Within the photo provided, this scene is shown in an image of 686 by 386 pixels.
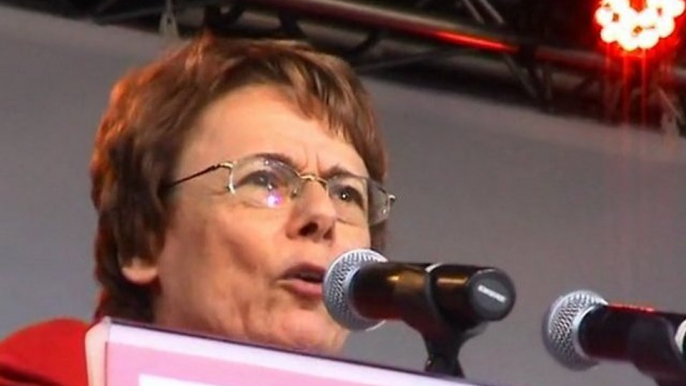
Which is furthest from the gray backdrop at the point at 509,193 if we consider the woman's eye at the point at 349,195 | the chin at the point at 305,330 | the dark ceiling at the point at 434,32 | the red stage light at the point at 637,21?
the chin at the point at 305,330

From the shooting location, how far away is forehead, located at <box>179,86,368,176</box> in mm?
1402

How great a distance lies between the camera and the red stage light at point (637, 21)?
11.4ft

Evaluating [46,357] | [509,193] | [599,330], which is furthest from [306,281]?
[509,193]

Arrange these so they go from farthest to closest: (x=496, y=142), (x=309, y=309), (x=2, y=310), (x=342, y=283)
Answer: (x=496, y=142) < (x=2, y=310) < (x=309, y=309) < (x=342, y=283)

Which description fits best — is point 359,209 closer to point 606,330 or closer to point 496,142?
point 606,330

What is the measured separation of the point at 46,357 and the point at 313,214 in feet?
0.96

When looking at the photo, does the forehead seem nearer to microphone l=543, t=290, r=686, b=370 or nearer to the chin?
the chin

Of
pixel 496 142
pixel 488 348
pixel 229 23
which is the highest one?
pixel 229 23

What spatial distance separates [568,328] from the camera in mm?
996

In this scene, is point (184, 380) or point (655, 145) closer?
point (184, 380)

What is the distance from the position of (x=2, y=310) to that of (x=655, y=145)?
1682 mm

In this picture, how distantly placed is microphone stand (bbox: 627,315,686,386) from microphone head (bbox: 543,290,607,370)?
5 centimetres

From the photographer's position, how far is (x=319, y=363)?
84 centimetres

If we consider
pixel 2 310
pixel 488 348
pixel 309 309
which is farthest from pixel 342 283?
pixel 488 348
